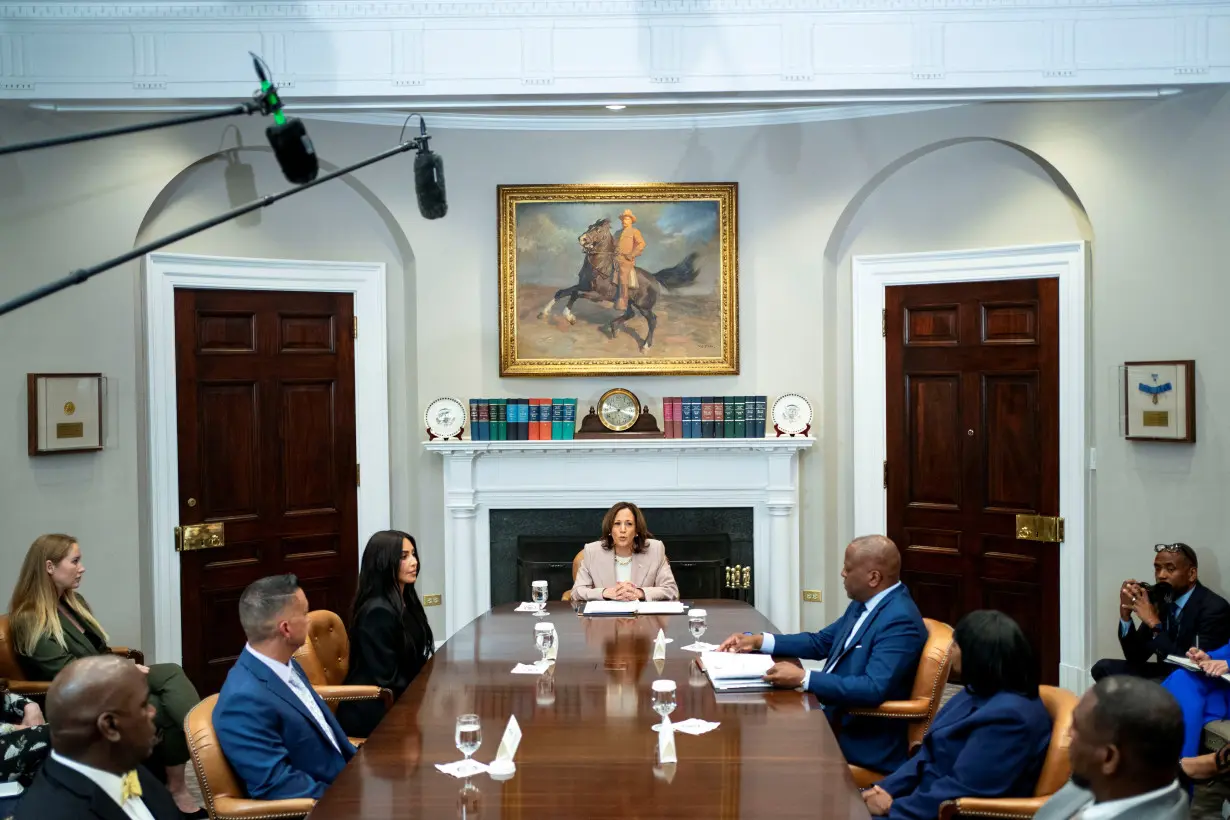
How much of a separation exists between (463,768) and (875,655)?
1.66 m

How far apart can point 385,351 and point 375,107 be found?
184 centimetres

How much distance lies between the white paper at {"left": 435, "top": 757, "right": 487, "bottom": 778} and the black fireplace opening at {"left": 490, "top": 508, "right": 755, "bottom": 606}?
12.7ft

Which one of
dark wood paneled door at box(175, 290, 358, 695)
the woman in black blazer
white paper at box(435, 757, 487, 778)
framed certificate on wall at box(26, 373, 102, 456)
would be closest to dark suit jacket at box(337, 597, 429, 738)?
the woman in black blazer

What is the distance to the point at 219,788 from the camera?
2.95 m

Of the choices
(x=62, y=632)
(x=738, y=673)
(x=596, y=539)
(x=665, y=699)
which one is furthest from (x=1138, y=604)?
(x=62, y=632)

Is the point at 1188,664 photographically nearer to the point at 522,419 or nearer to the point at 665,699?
the point at 665,699

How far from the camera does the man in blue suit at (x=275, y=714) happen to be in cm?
299

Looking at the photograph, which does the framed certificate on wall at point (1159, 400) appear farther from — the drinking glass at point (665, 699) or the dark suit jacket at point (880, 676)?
the drinking glass at point (665, 699)

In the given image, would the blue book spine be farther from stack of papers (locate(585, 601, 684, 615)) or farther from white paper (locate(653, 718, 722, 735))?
white paper (locate(653, 718, 722, 735))

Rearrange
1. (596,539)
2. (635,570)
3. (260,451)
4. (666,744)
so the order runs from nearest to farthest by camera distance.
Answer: (666,744) < (635,570) < (260,451) < (596,539)

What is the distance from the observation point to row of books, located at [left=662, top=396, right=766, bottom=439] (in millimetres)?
6672

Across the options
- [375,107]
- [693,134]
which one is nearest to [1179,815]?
[375,107]

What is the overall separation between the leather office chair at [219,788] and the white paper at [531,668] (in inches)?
37.9

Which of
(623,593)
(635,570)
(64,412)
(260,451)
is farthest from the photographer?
(260,451)
